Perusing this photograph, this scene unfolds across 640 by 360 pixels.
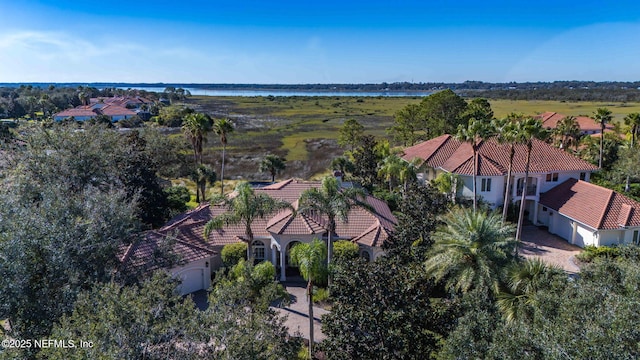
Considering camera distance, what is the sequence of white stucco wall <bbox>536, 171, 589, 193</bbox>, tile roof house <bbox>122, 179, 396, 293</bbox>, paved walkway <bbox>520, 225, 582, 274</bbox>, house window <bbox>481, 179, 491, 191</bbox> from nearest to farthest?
tile roof house <bbox>122, 179, 396, 293</bbox>
paved walkway <bbox>520, 225, 582, 274</bbox>
house window <bbox>481, 179, 491, 191</bbox>
white stucco wall <bbox>536, 171, 589, 193</bbox>

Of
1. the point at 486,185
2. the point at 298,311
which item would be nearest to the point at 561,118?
the point at 486,185

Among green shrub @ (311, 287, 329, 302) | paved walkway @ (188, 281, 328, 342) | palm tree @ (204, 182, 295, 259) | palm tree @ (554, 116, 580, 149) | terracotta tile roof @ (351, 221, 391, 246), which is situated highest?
palm tree @ (554, 116, 580, 149)

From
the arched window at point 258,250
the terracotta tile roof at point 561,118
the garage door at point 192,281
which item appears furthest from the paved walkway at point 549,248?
the terracotta tile roof at point 561,118

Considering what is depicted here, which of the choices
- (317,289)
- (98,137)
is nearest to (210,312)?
(317,289)

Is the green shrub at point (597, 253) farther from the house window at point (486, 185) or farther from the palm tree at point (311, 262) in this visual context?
the palm tree at point (311, 262)

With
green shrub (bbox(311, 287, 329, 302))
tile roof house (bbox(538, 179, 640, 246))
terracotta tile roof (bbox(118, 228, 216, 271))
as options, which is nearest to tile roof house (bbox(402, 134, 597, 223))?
tile roof house (bbox(538, 179, 640, 246))

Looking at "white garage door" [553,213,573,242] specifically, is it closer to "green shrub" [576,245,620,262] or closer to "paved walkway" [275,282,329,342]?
"green shrub" [576,245,620,262]

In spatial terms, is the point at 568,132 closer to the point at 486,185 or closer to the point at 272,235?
the point at 486,185
